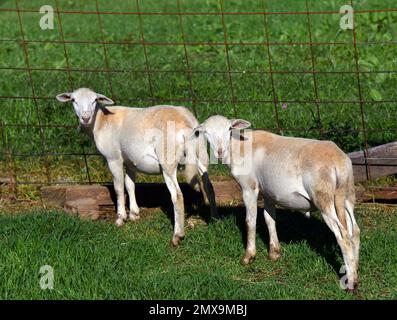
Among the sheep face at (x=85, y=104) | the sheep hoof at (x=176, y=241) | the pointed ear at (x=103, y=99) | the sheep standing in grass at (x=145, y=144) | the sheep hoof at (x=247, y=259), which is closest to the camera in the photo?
the sheep hoof at (x=247, y=259)

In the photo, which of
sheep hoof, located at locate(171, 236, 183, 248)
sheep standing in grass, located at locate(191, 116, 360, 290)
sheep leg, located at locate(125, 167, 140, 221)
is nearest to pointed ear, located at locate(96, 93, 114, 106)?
sheep leg, located at locate(125, 167, 140, 221)

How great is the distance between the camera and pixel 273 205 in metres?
7.57

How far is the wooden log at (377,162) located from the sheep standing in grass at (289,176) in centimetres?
164

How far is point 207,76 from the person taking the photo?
12.3 meters

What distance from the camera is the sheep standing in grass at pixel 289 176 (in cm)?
667

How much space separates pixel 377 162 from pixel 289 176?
212cm

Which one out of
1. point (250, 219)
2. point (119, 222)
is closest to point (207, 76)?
point (119, 222)

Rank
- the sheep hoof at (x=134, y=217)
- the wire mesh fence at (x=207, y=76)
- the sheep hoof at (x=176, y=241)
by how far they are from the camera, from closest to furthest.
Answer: the sheep hoof at (x=176, y=241) → the sheep hoof at (x=134, y=217) → the wire mesh fence at (x=207, y=76)

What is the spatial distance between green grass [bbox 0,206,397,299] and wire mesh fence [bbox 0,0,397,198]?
1395 mm

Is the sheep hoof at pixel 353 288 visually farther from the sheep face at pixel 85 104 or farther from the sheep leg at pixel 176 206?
the sheep face at pixel 85 104

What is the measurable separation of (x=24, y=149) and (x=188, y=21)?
7.55m

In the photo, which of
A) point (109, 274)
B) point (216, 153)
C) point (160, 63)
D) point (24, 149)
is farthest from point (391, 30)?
point (109, 274)

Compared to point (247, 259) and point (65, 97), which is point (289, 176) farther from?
point (65, 97)

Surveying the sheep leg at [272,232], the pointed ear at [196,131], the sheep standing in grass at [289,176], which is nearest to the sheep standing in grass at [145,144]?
the pointed ear at [196,131]
